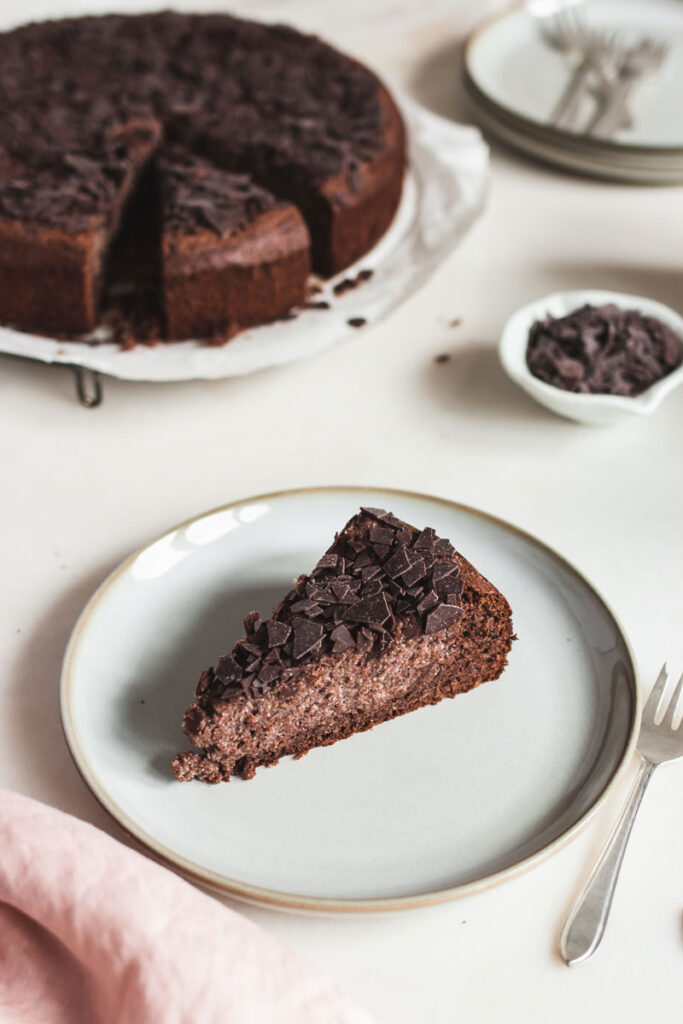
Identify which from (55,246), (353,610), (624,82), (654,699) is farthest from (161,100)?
(654,699)

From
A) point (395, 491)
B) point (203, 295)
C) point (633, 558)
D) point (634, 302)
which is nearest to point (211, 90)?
point (203, 295)

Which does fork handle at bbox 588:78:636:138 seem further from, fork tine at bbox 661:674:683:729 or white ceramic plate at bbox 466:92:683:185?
fork tine at bbox 661:674:683:729

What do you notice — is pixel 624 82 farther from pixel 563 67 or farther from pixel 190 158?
pixel 190 158

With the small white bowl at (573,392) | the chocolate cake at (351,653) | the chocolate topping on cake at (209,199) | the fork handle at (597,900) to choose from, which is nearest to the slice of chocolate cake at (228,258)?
the chocolate topping on cake at (209,199)

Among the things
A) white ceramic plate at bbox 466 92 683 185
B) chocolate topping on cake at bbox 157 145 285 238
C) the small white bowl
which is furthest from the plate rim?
white ceramic plate at bbox 466 92 683 185

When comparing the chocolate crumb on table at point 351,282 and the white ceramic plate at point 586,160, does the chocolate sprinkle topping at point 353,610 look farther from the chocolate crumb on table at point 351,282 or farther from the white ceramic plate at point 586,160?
the white ceramic plate at point 586,160

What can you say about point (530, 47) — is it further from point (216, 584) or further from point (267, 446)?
point (216, 584)

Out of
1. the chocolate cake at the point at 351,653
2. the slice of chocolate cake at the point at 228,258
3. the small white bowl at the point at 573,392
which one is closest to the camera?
the chocolate cake at the point at 351,653
